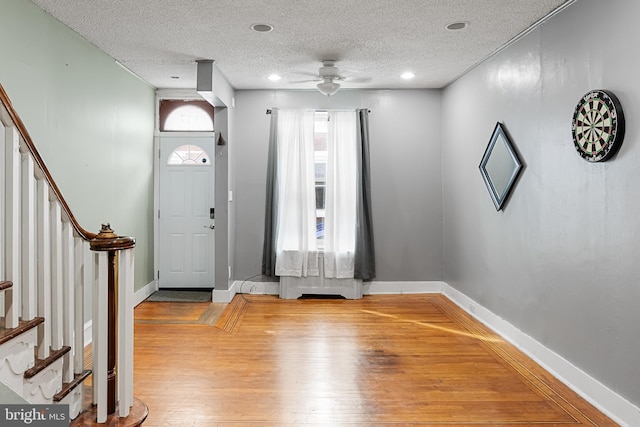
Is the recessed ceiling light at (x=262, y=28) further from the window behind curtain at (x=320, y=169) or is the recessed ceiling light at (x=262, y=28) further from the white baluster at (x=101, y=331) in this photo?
the white baluster at (x=101, y=331)

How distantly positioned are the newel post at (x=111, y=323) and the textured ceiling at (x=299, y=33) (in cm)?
187

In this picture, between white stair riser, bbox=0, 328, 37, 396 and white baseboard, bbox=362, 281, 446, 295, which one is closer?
white stair riser, bbox=0, 328, 37, 396

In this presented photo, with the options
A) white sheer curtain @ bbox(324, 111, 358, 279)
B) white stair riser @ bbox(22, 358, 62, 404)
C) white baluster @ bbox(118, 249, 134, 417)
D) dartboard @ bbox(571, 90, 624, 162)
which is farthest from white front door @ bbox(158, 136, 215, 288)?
dartboard @ bbox(571, 90, 624, 162)

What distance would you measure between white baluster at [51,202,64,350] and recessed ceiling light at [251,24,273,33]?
211 centimetres

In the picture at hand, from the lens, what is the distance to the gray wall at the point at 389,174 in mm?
5453

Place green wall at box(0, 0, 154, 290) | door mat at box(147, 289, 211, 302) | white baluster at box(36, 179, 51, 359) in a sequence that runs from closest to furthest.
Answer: white baluster at box(36, 179, 51, 359) → green wall at box(0, 0, 154, 290) → door mat at box(147, 289, 211, 302)

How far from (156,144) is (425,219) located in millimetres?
3663

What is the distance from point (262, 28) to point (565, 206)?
2.67 metres

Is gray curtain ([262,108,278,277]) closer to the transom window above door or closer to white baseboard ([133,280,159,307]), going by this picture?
the transom window above door

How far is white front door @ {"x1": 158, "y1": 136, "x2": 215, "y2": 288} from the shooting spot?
5.55 m

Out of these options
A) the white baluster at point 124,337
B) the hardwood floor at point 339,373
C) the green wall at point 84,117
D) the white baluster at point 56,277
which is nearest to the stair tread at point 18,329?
the white baluster at point 56,277

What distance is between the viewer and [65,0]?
291cm

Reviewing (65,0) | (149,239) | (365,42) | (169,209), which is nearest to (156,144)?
(169,209)

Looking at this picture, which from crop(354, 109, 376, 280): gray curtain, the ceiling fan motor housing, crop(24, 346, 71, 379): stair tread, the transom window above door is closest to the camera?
crop(24, 346, 71, 379): stair tread
